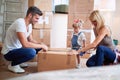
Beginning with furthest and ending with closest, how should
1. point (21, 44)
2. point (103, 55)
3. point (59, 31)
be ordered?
point (59, 31) < point (21, 44) < point (103, 55)

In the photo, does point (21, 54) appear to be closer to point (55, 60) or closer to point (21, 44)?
point (21, 44)

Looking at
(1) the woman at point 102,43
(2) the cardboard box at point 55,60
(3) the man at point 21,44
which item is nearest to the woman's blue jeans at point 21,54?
(3) the man at point 21,44

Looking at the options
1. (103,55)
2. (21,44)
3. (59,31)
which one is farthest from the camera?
(59,31)

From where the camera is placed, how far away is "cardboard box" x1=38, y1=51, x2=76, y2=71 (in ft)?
8.84

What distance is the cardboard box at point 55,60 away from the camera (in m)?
2.69

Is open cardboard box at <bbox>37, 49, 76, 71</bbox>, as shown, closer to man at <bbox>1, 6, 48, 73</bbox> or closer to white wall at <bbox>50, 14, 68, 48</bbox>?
man at <bbox>1, 6, 48, 73</bbox>

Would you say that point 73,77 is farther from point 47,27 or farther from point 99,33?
point 47,27

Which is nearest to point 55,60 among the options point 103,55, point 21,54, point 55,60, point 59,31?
point 55,60

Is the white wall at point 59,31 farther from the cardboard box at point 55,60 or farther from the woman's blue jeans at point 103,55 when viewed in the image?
the woman's blue jeans at point 103,55

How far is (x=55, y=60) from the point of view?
108 inches

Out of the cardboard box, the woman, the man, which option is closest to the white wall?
the cardboard box

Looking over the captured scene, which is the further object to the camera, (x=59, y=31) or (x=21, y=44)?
(x=59, y=31)

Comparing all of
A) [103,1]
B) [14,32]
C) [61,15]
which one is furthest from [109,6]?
[14,32]

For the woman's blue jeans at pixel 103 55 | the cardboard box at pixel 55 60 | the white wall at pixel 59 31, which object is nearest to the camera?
the woman's blue jeans at pixel 103 55
